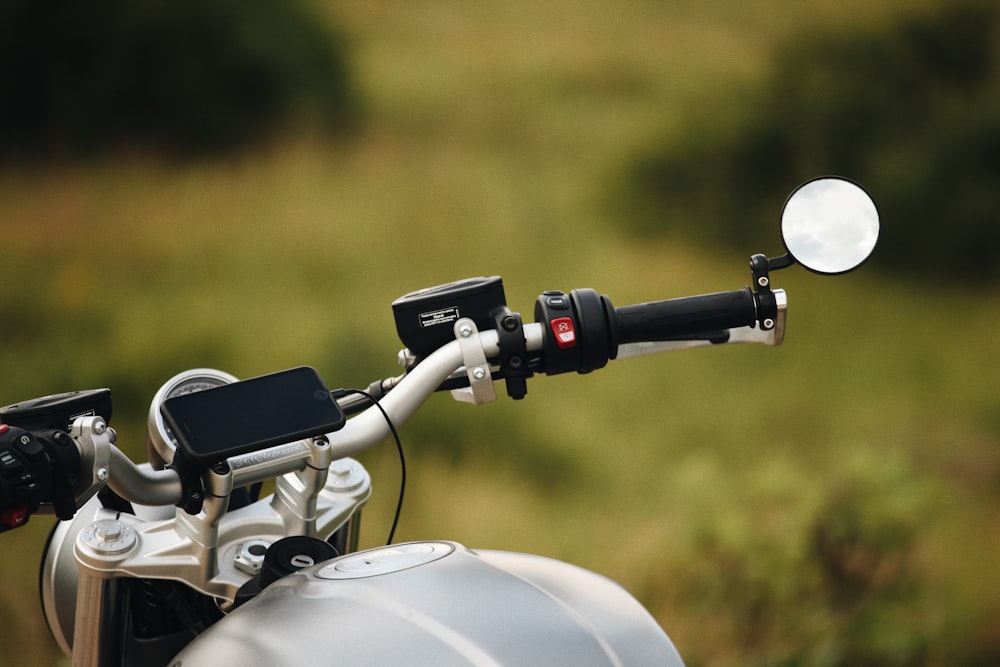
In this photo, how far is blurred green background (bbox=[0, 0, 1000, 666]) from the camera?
8.46ft

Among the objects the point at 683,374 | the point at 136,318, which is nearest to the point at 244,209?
the point at 136,318

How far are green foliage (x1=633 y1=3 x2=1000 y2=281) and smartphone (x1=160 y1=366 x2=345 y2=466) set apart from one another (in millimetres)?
2006

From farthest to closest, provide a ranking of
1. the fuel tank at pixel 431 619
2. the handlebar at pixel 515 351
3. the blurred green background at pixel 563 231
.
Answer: the blurred green background at pixel 563 231 → the handlebar at pixel 515 351 → the fuel tank at pixel 431 619

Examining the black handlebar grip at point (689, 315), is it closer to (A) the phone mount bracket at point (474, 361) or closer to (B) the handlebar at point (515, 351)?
(B) the handlebar at point (515, 351)

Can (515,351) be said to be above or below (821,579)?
above

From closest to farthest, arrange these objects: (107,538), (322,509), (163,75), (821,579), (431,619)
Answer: (431,619) < (107,538) < (322,509) < (821,579) < (163,75)

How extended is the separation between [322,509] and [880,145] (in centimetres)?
220

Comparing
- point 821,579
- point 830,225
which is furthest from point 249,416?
point 821,579

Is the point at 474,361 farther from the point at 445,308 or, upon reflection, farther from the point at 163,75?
the point at 163,75

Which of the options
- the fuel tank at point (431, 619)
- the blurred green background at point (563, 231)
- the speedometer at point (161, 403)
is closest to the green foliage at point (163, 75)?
the blurred green background at point (563, 231)

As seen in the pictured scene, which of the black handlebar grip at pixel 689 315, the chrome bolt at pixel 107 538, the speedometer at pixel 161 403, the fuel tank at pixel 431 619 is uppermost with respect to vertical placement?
the black handlebar grip at pixel 689 315

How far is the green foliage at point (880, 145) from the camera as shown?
2779 millimetres

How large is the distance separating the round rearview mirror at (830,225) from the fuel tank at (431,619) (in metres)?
0.33

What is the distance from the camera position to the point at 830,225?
0.95m
